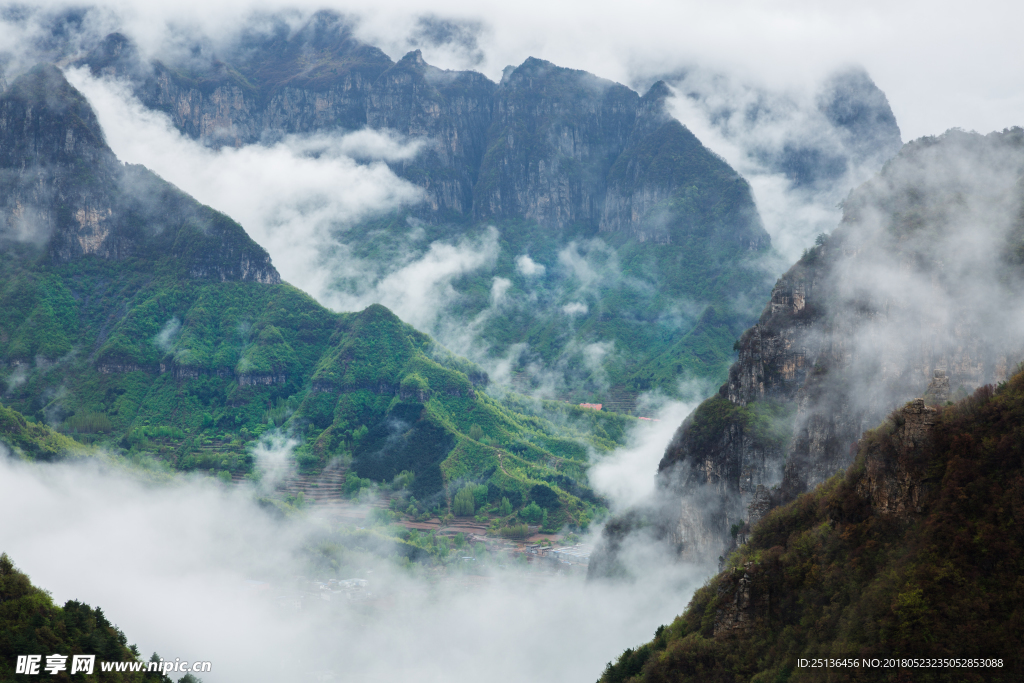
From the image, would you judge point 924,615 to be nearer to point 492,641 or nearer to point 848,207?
point 848,207

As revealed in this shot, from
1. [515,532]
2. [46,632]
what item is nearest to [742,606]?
[46,632]

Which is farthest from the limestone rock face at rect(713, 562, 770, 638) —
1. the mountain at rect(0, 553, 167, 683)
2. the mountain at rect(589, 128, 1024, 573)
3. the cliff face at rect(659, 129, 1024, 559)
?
the mountain at rect(0, 553, 167, 683)

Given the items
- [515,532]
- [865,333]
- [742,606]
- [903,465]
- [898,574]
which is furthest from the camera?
[515,532]

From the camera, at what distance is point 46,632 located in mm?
62375

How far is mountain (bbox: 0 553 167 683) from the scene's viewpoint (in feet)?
199

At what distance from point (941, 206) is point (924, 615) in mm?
57333

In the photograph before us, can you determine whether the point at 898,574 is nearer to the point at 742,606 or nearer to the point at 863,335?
the point at 742,606

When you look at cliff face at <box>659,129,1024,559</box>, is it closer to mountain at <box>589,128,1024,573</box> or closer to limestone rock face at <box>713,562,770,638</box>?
mountain at <box>589,128,1024,573</box>

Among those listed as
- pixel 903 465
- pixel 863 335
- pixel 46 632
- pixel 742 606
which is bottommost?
pixel 742 606

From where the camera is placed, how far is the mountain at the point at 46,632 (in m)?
60.6

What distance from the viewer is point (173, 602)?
135m

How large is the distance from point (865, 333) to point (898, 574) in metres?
43.3

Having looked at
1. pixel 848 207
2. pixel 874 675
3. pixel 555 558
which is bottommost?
pixel 874 675

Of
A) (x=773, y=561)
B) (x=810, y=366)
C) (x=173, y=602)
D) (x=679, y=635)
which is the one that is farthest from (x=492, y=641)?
(x=773, y=561)
